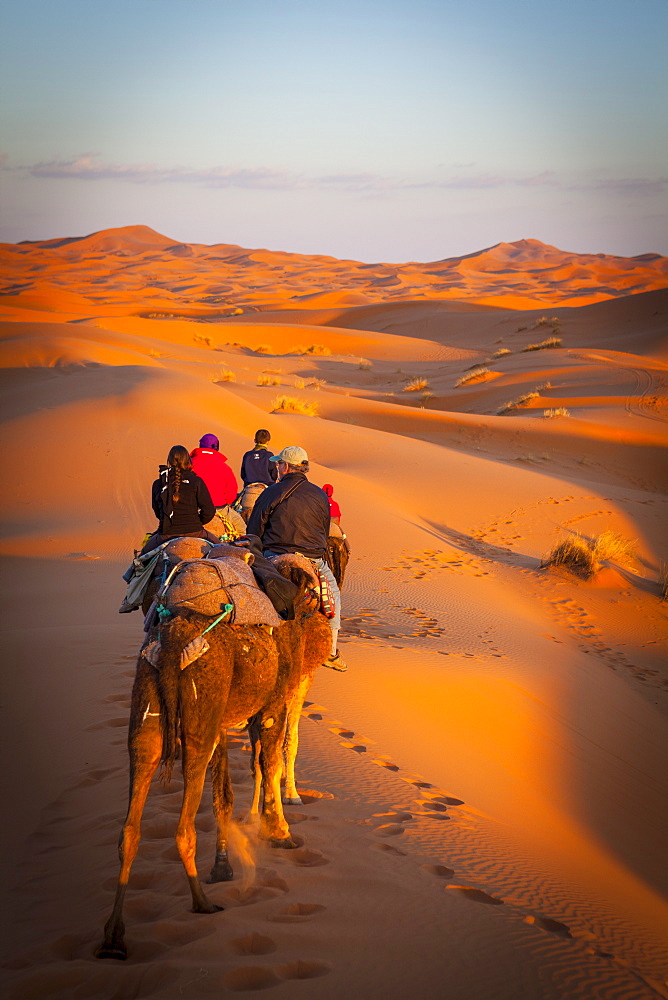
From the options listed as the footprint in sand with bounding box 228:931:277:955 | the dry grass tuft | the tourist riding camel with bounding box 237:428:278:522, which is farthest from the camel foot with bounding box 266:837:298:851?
the dry grass tuft

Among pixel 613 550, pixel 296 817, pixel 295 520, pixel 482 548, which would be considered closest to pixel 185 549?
pixel 295 520

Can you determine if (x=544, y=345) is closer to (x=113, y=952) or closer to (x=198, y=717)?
(x=198, y=717)

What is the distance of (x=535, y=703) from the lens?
8070mm

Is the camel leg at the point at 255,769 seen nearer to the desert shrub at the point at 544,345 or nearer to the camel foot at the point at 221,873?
the camel foot at the point at 221,873

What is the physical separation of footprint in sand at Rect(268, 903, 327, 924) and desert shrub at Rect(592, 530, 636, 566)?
11.3m

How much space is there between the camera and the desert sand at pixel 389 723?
11.9ft

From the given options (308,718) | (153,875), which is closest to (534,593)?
(308,718)

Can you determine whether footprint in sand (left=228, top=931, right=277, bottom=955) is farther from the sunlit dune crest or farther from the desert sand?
the sunlit dune crest

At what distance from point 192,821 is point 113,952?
0.64 m

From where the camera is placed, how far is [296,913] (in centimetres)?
386

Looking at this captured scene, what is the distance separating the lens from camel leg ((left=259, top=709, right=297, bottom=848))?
454 centimetres

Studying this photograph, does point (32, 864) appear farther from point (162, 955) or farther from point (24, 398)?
point (24, 398)

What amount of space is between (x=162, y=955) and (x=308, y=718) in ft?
11.2

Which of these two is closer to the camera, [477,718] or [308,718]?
[308,718]
